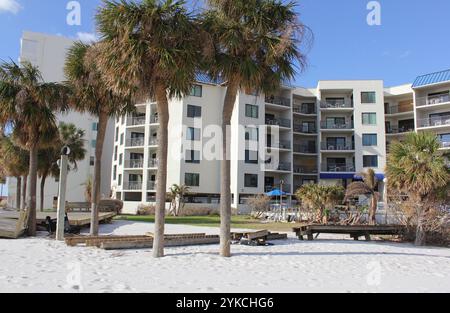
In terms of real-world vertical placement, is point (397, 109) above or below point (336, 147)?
above

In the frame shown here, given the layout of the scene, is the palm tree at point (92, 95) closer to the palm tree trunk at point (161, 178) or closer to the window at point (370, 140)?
the palm tree trunk at point (161, 178)

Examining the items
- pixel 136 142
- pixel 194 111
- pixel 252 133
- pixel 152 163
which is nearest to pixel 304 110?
pixel 252 133

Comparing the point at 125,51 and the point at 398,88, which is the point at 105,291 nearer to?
the point at 125,51

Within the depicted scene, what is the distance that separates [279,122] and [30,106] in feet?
120

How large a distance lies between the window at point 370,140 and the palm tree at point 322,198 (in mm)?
27248

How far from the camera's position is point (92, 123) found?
5503 centimetres

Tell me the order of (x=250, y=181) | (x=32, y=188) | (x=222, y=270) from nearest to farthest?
(x=222, y=270), (x=32, y=188), (x=250, y=181)

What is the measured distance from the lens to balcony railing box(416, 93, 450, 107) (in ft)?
155

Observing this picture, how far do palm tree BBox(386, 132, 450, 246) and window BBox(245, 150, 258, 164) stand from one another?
29081 millimetres

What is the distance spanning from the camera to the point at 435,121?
4791cm

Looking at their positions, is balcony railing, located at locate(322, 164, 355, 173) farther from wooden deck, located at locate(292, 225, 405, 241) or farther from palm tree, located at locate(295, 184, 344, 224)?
wooden deck, located at locate(292, 225, 405, 241)

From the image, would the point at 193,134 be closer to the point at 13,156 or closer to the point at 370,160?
the point at 13,156
